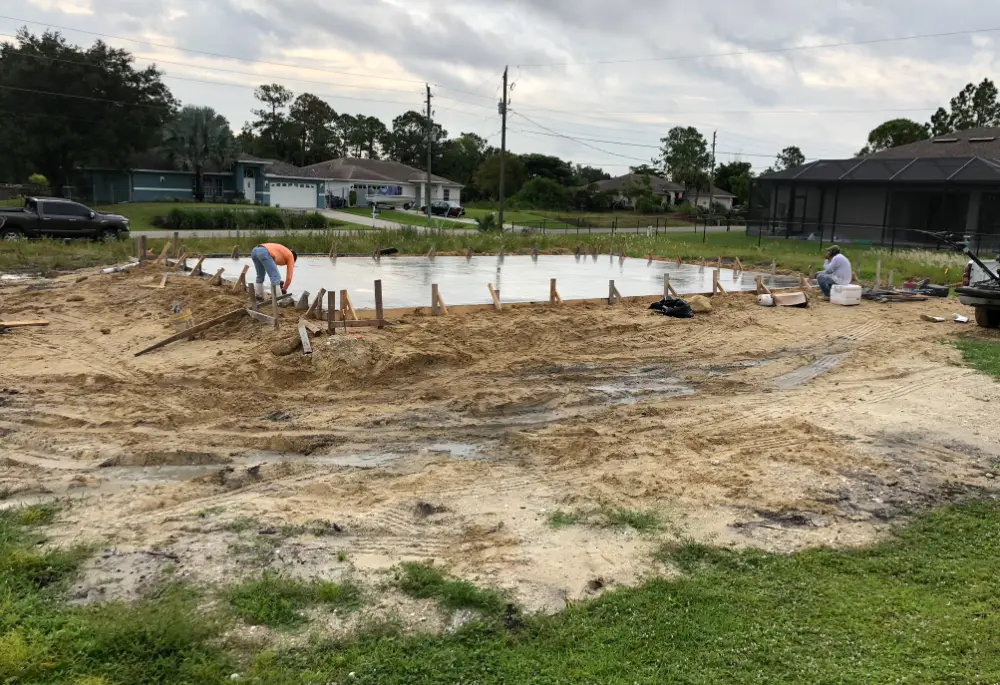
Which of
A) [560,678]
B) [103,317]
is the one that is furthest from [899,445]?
[103,317]

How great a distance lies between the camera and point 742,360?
36.4 feet

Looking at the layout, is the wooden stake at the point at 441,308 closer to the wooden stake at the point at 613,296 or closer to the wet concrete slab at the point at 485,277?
the wet concrete slab at the point at 485,277

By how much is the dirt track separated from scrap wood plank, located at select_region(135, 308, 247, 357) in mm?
146

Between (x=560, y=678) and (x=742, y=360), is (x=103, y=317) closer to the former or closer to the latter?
(x=742, y=360)

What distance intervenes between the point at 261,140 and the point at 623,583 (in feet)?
253

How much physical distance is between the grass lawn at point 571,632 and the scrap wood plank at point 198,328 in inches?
235

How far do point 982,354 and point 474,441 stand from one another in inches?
319

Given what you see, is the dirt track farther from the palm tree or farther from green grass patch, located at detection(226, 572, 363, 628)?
the palm tree

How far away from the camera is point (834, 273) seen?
16.3 m

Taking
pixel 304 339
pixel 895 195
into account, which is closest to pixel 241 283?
pixel 304 339

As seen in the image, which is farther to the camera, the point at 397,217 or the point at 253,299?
the point at 397,217

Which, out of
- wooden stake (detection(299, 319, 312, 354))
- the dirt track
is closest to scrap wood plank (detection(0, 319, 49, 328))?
the dirt track

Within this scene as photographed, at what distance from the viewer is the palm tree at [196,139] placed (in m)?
50.2

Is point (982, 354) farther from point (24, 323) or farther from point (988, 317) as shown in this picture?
point (24, 323)
